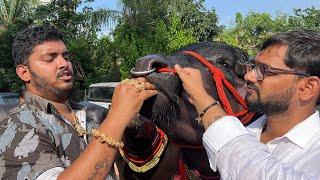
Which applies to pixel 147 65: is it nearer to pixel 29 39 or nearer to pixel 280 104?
pixel 280 104

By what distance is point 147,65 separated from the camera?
174 centimetres

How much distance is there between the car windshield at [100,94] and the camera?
14.4 meters

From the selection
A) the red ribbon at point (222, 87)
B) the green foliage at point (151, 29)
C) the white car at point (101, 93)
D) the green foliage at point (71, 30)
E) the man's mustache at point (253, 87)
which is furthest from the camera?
the green foliage at point (151, 29)

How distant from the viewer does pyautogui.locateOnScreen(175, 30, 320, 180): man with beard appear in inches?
61.1

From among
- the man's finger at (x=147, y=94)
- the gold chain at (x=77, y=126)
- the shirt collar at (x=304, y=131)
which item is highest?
the man's finger at (x=147, y=94)

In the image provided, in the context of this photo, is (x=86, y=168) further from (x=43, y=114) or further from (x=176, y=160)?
(x=176, y=160)

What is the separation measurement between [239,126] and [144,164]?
720mm

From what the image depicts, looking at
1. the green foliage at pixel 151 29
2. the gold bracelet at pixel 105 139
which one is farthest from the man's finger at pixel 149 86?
the green foliage at pixel 151 29

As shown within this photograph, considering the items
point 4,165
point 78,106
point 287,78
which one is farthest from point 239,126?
point 78,106

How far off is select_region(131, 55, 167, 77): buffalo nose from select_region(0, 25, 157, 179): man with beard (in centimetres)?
4

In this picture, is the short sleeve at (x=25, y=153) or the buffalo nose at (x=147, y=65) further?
the short sleeve at (x=25, y=153)

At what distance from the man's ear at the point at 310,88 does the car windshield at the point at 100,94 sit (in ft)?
41.5

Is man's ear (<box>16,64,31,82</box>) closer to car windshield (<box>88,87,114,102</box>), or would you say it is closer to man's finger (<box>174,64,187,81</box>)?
man's finger (<box>174,64,187,81</box>)

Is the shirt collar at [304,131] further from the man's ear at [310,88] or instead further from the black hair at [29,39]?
the black hair at [29,39]
